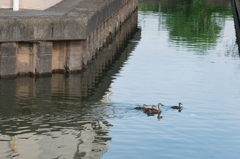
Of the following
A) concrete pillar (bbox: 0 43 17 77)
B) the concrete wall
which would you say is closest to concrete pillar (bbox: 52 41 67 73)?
the concrete wall

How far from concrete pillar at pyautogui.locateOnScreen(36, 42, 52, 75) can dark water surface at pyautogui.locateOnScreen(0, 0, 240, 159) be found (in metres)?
0.43

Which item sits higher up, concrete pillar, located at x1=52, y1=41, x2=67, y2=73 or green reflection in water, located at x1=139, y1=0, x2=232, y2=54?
green reflection in water, located at x1=139, y1=0, x2=232, y2=54

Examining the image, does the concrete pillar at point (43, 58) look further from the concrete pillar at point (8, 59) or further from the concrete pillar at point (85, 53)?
the concrete pillar at point (85, 53)

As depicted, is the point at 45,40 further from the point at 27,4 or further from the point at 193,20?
the point at 193,20

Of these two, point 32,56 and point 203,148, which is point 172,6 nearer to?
point 32,56

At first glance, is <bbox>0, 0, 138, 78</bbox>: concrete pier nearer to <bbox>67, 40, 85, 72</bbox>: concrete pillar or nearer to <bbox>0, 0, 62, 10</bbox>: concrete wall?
<bbox>67, 40, 85, 72</bbox>: concrete pillar

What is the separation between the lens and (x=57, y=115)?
63.0ft

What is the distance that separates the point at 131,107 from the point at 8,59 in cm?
639

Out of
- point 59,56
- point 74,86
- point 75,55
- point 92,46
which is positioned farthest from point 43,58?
point 92,46

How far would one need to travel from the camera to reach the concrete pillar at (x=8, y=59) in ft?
77.5

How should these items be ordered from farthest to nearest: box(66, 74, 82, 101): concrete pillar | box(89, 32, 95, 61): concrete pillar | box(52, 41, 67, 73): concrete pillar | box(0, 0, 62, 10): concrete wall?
box(89, 32, 95, 61): concrete pillar, box(0, 0, 62, 10): concrete wall, box(52, 41, 67, 73): concrete pillar, box(66, 74, 82, 101): concrete pillar

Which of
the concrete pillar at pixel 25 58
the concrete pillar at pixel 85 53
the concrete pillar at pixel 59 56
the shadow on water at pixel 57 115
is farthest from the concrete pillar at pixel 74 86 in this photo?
the concrete pillar at pixel 25 58

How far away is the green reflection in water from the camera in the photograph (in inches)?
1596

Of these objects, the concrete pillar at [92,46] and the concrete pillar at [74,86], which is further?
the concrete pillar at [92,46]
